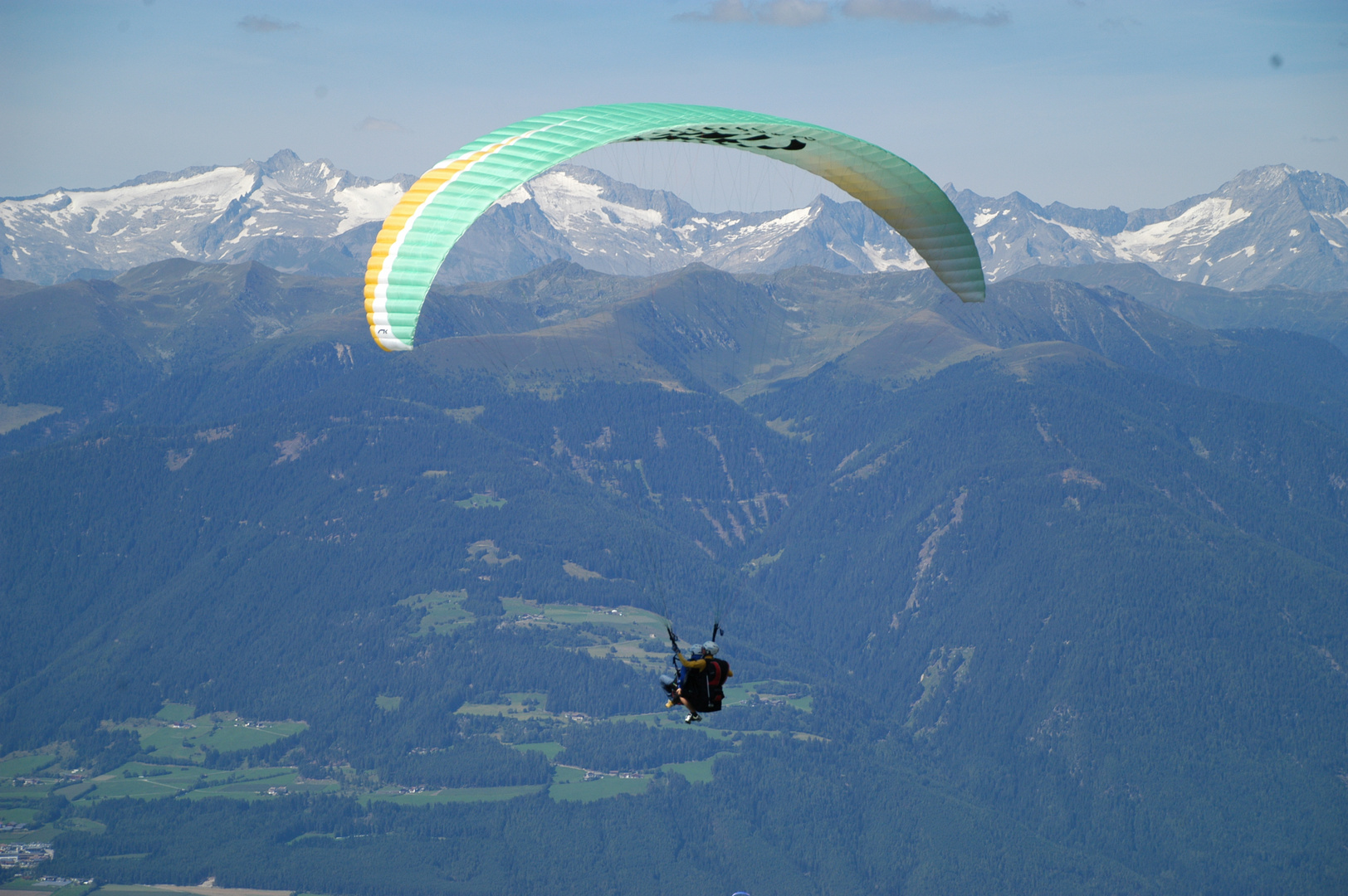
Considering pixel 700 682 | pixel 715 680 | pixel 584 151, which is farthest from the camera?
pixel 715 680

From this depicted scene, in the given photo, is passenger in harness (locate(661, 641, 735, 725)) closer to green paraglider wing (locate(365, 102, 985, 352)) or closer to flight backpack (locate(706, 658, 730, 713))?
flight backpack (locate(706, 658, 730, 713))

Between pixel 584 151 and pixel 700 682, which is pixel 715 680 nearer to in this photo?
pixel 700 682

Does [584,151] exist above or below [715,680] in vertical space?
above

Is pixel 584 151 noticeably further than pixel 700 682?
No

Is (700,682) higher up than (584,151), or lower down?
lower down

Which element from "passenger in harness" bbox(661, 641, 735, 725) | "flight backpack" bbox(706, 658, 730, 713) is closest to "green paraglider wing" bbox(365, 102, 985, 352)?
"passenger in harness" bbox(661, 641, 735, 725)

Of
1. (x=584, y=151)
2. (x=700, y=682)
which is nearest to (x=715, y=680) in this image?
(x=700, y=682)

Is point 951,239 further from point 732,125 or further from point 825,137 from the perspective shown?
point 732,125

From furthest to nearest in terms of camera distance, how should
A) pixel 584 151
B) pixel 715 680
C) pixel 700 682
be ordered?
pixel 715 680 < pixel 700 682 < pixel 584 151
